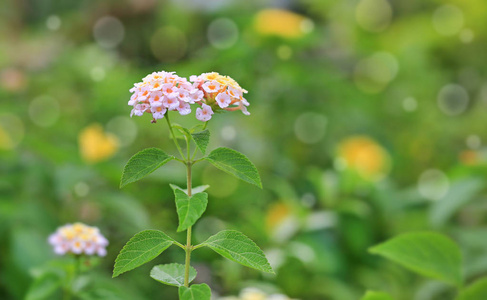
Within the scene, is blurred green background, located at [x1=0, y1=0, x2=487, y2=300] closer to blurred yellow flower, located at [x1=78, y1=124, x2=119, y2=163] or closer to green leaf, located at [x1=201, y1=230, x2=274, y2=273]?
blurred yellow flower, located at [x1=78, y1=124, x2=119, y2=163]

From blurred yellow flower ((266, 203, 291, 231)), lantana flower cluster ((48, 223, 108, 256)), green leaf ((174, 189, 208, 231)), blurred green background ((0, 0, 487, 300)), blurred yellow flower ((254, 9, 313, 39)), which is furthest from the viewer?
blurred yellow flower ((254, 9, 313, 39))

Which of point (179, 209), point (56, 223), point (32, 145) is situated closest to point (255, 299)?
point (179, 209)

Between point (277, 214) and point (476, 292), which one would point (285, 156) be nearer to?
point (277, 214)

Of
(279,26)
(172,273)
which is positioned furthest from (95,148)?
(172,273)

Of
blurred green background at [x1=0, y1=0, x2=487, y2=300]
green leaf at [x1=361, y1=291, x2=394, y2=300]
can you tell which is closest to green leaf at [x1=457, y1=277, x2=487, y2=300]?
green leaf at [x1=361, y1=291, x2=394, y2=300]

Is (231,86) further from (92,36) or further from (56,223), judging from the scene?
(92,36)
